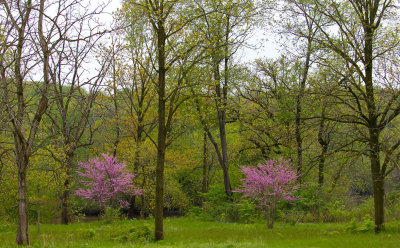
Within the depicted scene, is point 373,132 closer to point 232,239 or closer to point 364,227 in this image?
point 364,227

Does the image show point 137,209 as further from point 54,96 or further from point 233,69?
point 54,96

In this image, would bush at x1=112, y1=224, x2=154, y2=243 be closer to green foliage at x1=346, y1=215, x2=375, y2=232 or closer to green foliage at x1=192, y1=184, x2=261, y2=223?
green foliage at x1=346, y1=215, x2=375, y2=232

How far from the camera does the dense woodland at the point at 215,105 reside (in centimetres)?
1027

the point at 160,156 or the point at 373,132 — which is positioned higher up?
the point at 373,132

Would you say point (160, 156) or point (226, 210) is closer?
point (160, 156)

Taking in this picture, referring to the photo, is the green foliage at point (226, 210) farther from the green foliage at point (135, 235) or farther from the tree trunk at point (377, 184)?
the green foliage at point (135, 235)

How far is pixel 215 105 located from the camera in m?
17.1

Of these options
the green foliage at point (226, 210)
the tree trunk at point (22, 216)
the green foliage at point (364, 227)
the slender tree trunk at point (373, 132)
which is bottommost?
the green foliage at point (226, 210)

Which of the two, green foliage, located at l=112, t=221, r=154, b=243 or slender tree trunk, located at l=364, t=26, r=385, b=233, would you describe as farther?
green foliage, located at l=112, t=221, r=154, b=243

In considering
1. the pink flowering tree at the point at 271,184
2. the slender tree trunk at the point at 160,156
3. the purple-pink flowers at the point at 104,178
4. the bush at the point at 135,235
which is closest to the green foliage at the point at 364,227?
the pink flowering tree at the point at 271,184

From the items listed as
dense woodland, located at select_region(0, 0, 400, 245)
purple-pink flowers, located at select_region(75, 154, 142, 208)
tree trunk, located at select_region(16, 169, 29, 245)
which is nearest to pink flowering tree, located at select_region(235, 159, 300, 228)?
dense woodland, located at select_region(0, 0, 400, 245)

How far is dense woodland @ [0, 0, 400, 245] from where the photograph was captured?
10266mm

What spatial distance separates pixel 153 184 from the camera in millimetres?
22266

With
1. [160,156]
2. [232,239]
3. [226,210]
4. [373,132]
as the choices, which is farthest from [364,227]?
[226,210]
